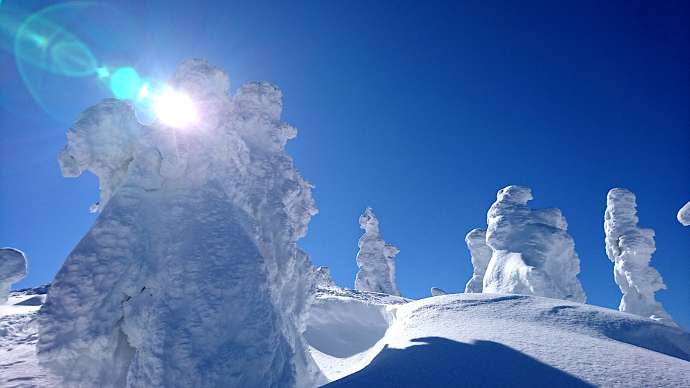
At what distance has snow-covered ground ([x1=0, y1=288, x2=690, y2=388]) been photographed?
1341 cm

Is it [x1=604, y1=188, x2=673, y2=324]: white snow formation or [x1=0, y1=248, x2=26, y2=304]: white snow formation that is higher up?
[x1=604, y1=188, x2=673, y2=324]: white snow formation

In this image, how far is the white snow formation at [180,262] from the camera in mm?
16500

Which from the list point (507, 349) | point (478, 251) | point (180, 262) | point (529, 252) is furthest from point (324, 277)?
point (507, 349)

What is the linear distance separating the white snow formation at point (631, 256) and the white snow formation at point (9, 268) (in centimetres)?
5862

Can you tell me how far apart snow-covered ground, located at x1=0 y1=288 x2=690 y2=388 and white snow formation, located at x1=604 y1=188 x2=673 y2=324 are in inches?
1242

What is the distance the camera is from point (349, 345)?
38.7 meters

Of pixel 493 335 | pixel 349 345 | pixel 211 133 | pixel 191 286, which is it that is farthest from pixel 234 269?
pixel 349 345

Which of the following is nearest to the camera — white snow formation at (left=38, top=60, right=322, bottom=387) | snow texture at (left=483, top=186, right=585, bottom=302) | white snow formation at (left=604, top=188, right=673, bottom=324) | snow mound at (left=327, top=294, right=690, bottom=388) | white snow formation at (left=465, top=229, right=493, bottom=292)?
snow mound at (left=327, top=294, right=690, bottom=388)

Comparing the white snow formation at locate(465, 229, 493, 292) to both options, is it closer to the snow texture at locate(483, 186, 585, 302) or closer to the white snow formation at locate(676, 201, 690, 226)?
the snow texture at locate(483, 186, 585, 302)

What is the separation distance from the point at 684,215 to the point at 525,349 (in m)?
29.9

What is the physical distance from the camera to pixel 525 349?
50.8 ft

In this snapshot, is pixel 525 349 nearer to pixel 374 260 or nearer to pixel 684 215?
pixel 684 215

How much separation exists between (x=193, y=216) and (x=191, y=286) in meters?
4.07

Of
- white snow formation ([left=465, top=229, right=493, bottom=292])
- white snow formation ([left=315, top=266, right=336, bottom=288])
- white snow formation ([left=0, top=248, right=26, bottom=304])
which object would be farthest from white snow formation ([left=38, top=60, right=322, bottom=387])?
white snow formation ([left=315, top=266, right=336, bottom=288])
